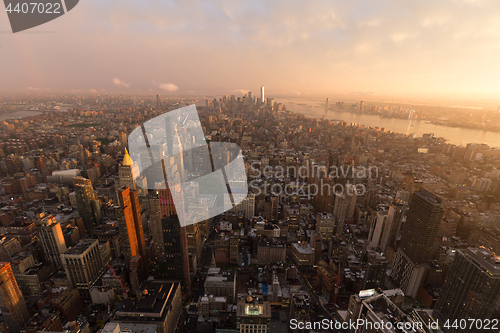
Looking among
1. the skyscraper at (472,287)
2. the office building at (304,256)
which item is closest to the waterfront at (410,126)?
the office building at (304,256)

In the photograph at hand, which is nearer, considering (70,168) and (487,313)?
(487,313)

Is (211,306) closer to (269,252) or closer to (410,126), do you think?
(269,252)

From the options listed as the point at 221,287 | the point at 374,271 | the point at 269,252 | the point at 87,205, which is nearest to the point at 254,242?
the point at 269,252

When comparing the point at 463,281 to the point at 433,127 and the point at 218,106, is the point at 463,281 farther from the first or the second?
the point at 218,106

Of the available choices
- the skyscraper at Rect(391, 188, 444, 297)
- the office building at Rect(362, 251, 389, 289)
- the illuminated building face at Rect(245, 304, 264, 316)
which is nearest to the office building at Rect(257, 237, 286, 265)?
the office building at Rect(362, 251, 389, 289)

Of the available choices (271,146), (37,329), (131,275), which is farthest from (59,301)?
(271,146)

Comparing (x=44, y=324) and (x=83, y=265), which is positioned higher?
(x=83, y=265)

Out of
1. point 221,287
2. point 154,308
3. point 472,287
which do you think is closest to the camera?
point 154,308
